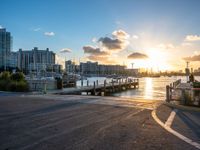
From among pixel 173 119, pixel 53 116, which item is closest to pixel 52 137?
pixel 53 116

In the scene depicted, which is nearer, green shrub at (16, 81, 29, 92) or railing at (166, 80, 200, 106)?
railing at (166, 80, 200, 106)

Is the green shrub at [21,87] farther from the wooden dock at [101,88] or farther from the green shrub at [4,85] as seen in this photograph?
the wooden dock at [101,88]

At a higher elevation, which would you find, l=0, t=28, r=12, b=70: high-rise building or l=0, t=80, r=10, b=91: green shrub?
l=0, t=28, r=12, b=70: high-rise building

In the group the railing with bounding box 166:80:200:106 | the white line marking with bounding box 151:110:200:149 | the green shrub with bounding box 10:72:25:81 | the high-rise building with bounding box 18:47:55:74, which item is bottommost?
the white line marking with bounding box 151:110:200:149

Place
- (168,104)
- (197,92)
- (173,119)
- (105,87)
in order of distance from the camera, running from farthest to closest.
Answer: (105,87) < (168,104) < (197,92) < (173,119)

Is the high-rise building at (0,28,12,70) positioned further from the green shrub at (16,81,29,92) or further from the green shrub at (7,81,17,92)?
the green shrub at (16,81,29,92)

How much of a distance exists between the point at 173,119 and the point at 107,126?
11.0 ft

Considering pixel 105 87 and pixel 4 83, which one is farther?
pixel 105 87

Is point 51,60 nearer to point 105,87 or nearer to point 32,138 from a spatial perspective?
point 105,87

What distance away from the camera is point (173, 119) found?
38.4ft

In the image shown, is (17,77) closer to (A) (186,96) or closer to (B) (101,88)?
(B) (101,88)

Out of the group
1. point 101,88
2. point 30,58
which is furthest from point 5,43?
point 101,88

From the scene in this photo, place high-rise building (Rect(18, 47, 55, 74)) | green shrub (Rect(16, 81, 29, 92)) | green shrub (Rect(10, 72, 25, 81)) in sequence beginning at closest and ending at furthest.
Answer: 1. green shrub (Rect(16, 81, 29, 92))
2. green shrub (Rect(10, 72, 25, 81))
3. high-rise building (Rect(18, 47, 55, 74))

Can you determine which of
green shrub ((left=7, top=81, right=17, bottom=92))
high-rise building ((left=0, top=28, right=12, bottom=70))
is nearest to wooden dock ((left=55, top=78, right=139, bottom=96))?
green shrub ((left=7, top=81, right=17, bottom=92))
